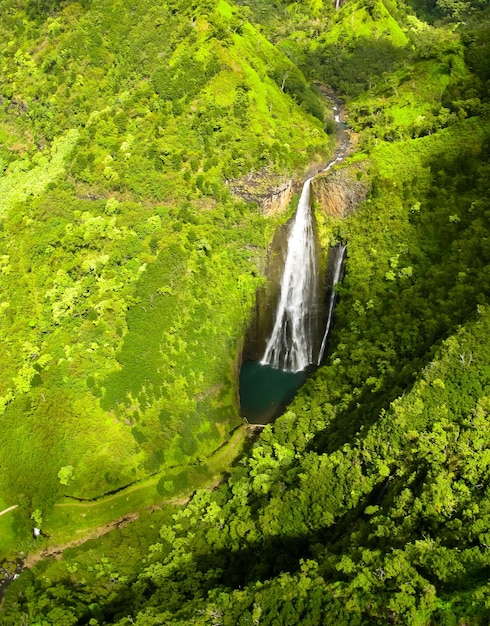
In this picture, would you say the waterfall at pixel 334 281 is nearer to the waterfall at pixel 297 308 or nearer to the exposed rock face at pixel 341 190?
the waterfall at pixel 297 308

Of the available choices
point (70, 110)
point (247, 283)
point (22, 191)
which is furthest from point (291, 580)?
point (70, 110)

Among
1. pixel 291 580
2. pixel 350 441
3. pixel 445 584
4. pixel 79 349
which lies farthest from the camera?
pixel 79 349

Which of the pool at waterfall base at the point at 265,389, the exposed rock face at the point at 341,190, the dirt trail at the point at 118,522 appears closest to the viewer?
the dirt trail at the point at 118,522

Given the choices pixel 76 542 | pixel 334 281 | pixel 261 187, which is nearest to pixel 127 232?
pixel 261 187

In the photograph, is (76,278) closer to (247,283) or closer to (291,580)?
(247,283)

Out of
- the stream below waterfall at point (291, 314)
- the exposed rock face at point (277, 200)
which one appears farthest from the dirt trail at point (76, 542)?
the exposed rock face at point (277, 200)

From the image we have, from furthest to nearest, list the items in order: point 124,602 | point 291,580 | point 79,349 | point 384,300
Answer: point 384,300 → point 79,349 → point 124,602 → point 291,580

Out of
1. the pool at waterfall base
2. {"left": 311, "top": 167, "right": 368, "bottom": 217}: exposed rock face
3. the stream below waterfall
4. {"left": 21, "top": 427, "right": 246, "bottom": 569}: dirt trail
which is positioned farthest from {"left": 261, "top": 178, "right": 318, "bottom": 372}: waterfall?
{"left": 21, "top": 427, "right": 246, "bottom": 569}: dirt trail
